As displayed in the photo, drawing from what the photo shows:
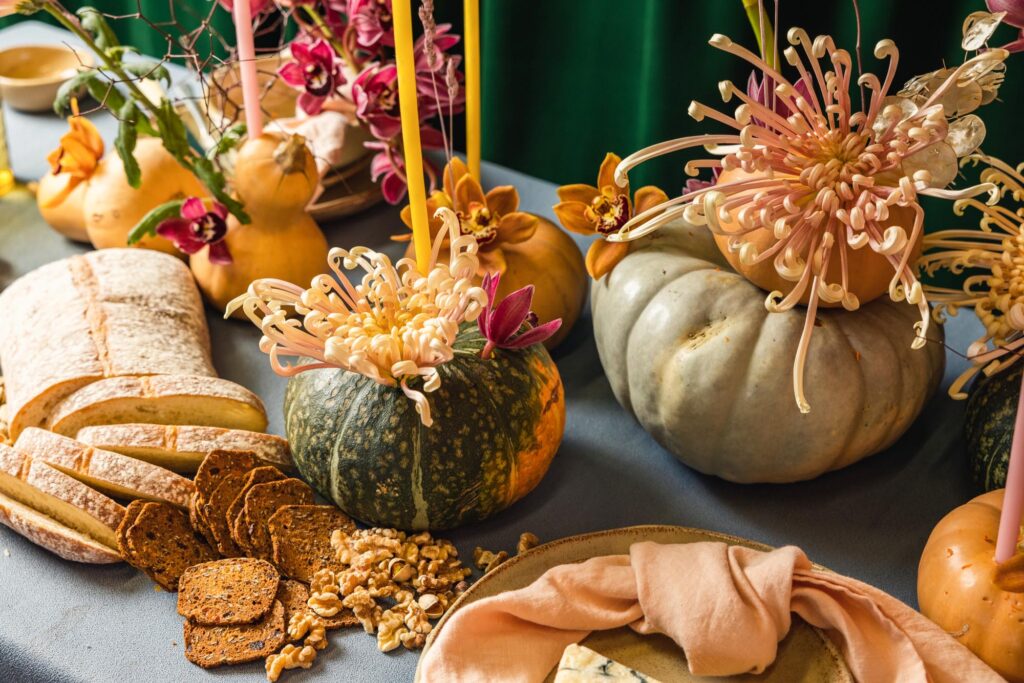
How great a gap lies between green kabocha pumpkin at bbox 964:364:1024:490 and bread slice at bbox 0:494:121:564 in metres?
0.76

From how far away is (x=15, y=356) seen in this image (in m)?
1.08

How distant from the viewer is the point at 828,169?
851 mm

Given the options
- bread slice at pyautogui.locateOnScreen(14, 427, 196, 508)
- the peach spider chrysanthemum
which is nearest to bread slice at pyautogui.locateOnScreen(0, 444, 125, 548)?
bread slice at pyautogui.locateOnScreen(14, 427, 196, 508)

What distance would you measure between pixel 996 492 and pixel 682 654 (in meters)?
0.29

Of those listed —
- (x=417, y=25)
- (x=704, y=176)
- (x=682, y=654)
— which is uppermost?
(x=417, y=25)

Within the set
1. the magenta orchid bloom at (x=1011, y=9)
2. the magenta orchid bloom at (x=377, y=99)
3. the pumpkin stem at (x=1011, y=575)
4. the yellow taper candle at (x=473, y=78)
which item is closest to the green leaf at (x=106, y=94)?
the magenta orchid bloom at (x=377, y=99)

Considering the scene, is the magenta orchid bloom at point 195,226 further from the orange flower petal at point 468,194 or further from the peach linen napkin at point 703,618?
the peach linen napkin at point 703,618

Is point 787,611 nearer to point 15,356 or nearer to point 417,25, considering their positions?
point 15,356

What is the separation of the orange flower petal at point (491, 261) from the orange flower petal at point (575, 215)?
0.07m

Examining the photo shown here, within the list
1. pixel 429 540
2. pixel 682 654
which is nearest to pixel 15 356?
pixel 429 540

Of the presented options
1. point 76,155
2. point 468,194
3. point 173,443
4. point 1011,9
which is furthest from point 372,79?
point 1011,9

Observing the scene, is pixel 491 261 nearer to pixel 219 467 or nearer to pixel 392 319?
pixel 392 319

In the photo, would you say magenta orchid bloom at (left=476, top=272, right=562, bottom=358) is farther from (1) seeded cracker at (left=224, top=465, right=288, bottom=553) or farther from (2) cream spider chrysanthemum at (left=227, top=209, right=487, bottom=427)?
(1) seeded cracker at (left=224, top=465, right=288, bottom=553)

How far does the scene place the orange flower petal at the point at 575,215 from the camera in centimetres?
104
